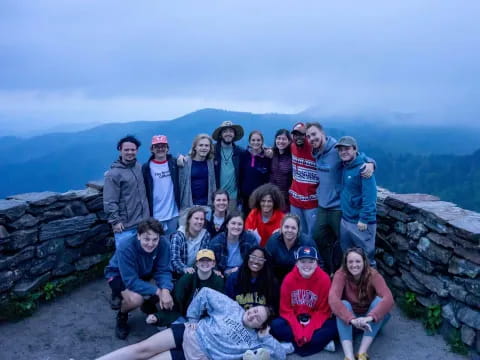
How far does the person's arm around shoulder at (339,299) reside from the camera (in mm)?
3664

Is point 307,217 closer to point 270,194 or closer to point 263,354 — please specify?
point 270,194

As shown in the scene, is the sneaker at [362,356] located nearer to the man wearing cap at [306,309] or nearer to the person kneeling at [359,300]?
the person kneeling at [359,300]

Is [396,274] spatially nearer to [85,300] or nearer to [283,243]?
[283,243]

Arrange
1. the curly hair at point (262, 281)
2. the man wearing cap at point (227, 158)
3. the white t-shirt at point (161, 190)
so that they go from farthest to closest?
the man wearing cap at point (227, 158) < the white t-shirt at point (161, 190) < the curly hair at point (262, 281)

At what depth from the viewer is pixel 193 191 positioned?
516 cm

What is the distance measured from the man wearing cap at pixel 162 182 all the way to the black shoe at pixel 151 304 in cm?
118

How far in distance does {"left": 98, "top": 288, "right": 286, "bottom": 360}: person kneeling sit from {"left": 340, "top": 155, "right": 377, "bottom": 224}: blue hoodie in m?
1.64

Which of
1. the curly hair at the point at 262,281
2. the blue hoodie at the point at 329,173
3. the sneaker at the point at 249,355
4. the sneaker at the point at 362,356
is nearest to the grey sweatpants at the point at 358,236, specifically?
the blue hoodie at the point at 329,173

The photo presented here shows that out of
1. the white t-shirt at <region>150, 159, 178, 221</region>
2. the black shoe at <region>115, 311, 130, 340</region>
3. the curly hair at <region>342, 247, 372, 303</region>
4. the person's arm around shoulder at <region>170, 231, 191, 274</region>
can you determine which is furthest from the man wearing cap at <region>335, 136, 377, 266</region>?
the black shoe at <region>115, 311, 130, 340</region>

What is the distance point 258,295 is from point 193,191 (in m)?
1.86

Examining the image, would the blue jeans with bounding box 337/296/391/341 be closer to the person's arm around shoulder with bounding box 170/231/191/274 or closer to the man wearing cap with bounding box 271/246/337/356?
the man wearing cap with bounding box 271/246/337/356

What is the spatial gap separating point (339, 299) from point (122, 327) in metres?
2.51

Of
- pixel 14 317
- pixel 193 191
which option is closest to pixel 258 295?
pixel 193 191

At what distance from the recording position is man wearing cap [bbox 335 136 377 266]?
4.19m
